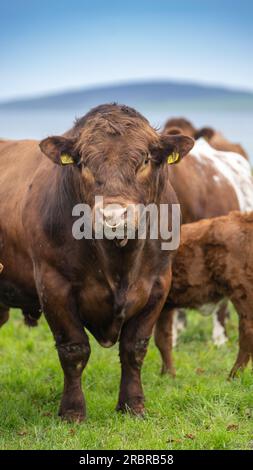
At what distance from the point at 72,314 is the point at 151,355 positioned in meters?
2.76

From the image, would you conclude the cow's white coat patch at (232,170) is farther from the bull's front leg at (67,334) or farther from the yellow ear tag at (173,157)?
the bull's front leg at (67,334)

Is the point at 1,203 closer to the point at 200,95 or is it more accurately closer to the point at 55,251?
the point at 55,251

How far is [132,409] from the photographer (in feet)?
23.3

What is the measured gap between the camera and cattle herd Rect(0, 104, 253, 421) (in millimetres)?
6402

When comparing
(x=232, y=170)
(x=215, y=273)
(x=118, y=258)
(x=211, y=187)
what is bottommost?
(x=215, y=273)

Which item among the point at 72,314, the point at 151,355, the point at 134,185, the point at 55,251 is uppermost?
the point at 134,185

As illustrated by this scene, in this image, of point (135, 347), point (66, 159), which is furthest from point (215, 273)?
point (66, 159)

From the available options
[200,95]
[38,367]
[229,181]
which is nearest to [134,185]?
[38,367]

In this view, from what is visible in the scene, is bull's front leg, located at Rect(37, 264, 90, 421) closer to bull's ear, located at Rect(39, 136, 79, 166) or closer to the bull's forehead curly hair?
bull's ear, located at Rect(39, 136, 79, 166)

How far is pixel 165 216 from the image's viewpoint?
7.16m

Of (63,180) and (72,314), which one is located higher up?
(63,180)

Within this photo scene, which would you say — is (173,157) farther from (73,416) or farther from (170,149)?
(73,416)

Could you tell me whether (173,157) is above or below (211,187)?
above

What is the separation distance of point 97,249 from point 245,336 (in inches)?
84.5
